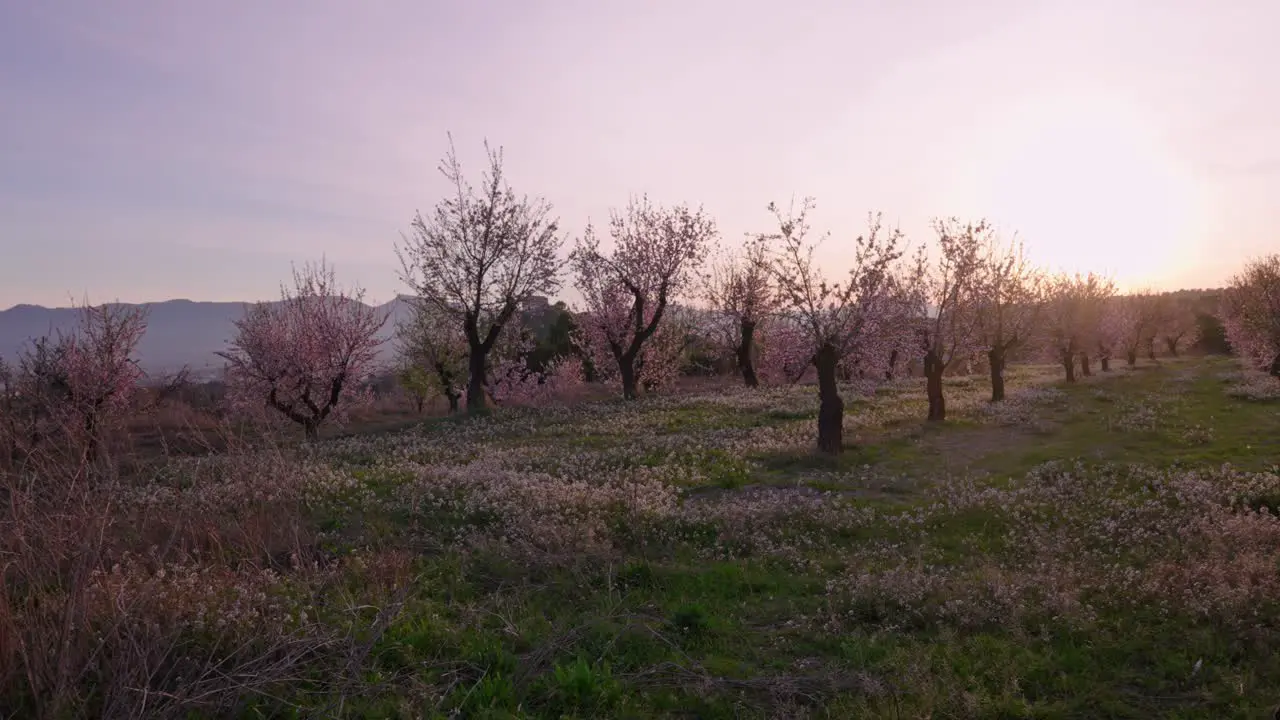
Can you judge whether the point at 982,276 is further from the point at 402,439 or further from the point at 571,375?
the point at 571,375

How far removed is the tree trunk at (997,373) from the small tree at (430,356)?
31.4 m

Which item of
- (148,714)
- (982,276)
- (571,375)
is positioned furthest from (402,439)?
(571,375)

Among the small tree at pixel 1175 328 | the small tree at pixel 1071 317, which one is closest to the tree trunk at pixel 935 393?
the small tree at pixel 1071 317

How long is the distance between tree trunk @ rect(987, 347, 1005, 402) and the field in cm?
1545

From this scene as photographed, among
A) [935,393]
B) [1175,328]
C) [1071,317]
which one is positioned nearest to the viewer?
[935,393]

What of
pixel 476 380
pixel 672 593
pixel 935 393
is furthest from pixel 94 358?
pixel 935 393

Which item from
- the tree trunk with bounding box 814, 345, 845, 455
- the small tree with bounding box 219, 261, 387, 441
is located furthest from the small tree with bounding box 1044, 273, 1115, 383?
the small tree with bounding box 219, 261, 387, 441

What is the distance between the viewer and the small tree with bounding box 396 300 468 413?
51.2m

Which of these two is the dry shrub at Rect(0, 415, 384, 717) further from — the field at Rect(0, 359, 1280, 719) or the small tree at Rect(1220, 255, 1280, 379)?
the small tree at Rect(1220, 255, 1280, 379)

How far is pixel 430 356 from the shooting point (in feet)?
170

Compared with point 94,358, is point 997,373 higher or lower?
lower

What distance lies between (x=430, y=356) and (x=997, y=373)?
116ft

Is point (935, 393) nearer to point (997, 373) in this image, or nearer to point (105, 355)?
point (997, 373)

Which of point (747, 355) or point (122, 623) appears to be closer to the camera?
point (122, 623)
